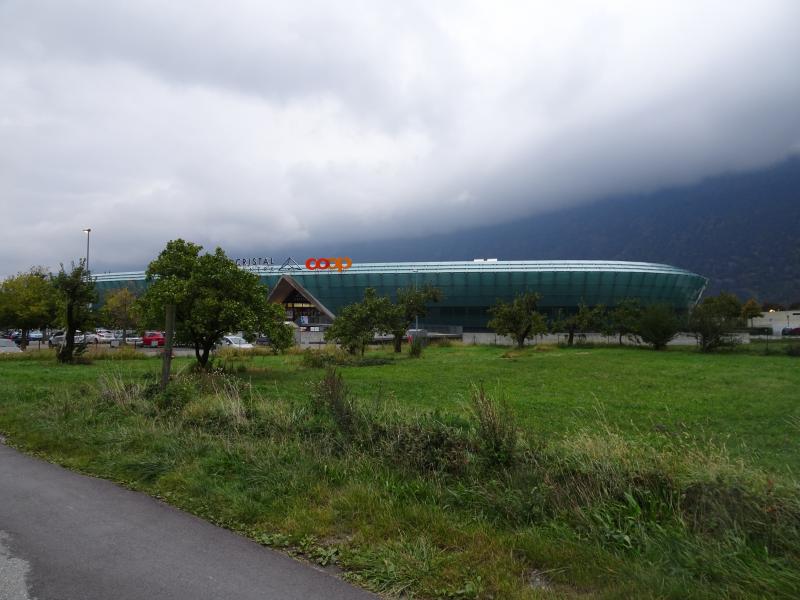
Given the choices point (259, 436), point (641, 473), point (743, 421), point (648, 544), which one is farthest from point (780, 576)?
point (743, 421)

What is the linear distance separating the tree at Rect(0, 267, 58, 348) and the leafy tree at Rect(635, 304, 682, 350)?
4759 centimetres

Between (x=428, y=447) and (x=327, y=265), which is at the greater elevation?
(x=327, y=265)

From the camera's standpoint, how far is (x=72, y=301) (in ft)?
85.3

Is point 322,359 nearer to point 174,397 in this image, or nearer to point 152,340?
point 174,397

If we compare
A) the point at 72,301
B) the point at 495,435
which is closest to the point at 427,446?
the point at 495,435

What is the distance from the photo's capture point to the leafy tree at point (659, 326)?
42125 mm

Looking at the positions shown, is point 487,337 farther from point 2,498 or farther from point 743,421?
point 2,498

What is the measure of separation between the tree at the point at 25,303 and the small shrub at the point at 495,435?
48896 millimetres

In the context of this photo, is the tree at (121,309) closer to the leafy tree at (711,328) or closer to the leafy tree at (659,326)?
the leafy tree at (659,326)

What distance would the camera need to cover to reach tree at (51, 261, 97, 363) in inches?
1013

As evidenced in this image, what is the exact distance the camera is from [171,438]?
328 inches

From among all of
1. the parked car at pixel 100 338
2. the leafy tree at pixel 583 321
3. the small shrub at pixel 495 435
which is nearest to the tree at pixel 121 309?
the parked car at pixel 100 338

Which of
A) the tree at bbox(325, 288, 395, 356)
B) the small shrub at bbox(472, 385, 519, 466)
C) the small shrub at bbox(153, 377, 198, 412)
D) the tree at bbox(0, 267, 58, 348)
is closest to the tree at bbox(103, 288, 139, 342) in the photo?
the tree at bbox(0, 267, 58, 348)

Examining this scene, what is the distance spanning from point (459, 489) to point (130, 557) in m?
3.21
